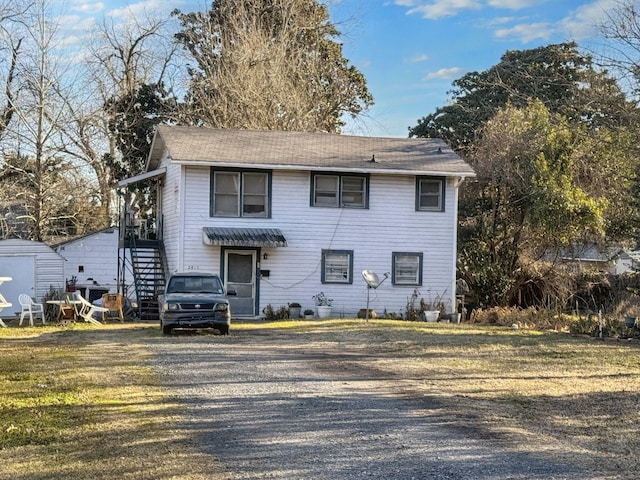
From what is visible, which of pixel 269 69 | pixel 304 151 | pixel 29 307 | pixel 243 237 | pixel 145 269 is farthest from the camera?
pixel 269 69

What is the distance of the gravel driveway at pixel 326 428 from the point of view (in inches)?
264

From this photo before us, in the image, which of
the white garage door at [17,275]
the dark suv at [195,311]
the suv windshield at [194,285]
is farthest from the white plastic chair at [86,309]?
the dark suv at [195,311]

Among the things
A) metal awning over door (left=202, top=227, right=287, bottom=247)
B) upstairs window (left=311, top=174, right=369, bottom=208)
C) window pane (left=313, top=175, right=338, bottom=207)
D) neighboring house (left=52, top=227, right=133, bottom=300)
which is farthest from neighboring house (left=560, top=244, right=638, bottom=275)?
neighboring house (left=52, top=227, right=133, bottom=300)

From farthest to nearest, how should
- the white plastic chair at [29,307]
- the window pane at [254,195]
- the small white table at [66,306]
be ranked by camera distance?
the window pane at [254,195] → the small white table at [66,306] → the white plastic chair at [29,307]

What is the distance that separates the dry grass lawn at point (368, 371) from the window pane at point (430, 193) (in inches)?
298

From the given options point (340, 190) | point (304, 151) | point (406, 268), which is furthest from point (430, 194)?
point (304, 151)

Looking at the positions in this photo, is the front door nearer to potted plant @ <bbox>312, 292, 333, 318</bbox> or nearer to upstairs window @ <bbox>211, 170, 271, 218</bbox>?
upstairs window @ <bbox>211, 170, 271, 218</bbox>

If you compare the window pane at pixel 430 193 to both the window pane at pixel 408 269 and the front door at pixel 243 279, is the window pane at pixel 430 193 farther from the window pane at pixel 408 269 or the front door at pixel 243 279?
the front door at pixel 243 279

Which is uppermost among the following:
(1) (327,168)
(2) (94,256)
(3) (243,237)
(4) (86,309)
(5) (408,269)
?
(1) (327,168)

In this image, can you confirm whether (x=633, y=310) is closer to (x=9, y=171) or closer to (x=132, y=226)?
(x=132, y=226)

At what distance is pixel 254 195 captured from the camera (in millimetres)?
25438

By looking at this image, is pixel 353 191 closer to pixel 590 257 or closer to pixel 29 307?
pixel 29 307

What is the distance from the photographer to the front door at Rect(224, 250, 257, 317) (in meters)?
25.2

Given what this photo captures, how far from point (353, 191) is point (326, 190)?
92 cm
